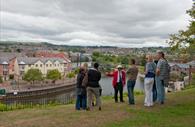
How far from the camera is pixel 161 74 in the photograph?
12.2 metres

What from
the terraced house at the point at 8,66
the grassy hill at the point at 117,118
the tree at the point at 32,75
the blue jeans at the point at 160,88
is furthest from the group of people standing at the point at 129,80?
the terraced house at the point at 8,66

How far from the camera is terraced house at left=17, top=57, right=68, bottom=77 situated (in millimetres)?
82312

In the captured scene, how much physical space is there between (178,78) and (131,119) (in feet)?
211

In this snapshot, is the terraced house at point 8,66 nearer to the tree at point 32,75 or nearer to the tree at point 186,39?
the tree at point 32,75

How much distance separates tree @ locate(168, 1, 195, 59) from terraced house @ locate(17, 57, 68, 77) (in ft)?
229

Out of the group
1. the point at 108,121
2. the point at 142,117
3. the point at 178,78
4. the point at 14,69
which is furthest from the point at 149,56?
the point at 14,69

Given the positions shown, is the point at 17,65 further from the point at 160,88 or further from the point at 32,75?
the point at 160,88

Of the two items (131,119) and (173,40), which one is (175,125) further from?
(173,40)

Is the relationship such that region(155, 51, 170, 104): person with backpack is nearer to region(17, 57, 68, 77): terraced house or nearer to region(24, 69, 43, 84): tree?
region(24, 69, 43, 84): tree

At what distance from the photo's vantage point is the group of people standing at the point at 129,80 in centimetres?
Result: 1129

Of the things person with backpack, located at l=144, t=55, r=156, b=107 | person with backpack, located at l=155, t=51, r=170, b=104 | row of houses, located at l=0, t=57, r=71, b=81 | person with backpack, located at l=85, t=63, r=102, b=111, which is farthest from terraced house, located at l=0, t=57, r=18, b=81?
person with backpack, located at l=144, t=55, r=156, b=107

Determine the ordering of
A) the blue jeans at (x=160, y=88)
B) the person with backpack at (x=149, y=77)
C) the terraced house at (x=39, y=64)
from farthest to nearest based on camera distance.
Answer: the terraced house at (x=39, y=64) → the blue jeans at (x=160, y=88) → the person with backpack at (x=149, y=77)

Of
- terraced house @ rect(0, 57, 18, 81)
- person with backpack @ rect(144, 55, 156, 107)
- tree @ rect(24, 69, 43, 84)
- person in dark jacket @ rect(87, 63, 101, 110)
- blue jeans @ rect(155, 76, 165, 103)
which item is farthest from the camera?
terraced house @ rect(0, 57, 18, 81)

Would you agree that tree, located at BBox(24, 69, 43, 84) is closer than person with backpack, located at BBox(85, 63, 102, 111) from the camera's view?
No
